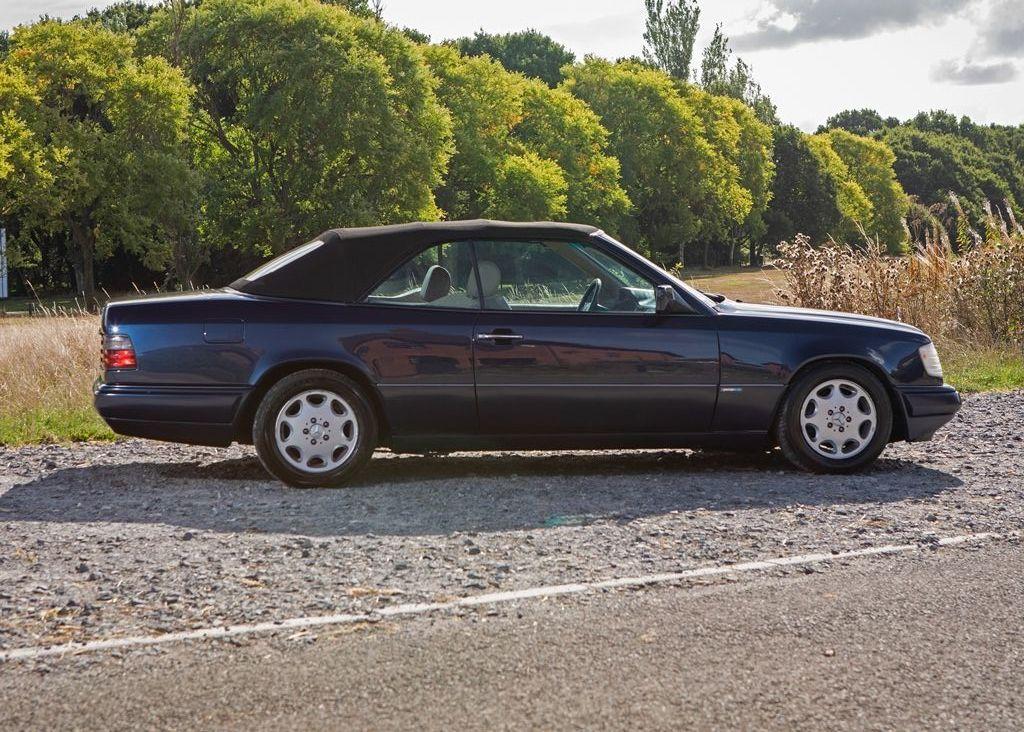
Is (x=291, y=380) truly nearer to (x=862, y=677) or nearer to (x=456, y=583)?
(x=456, y=583)

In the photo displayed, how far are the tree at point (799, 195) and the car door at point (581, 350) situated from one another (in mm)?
85084

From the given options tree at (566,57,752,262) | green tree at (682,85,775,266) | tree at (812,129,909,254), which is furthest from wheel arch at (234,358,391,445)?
tree at (812,129,909,254)

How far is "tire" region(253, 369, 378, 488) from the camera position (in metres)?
7.22

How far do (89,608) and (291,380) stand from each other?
8.32ft

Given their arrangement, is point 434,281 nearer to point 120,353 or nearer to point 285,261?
point 285,261

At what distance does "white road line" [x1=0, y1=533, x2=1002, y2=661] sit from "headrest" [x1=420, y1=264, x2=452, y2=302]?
2.68m

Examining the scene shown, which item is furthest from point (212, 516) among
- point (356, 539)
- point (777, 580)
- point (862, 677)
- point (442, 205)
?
point (442, 205)

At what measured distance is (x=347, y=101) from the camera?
4481 centimetres

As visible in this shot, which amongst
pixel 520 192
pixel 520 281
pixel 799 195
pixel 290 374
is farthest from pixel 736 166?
pixel 290 374

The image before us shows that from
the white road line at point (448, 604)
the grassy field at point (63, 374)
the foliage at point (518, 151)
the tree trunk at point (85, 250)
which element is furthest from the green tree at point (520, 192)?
the white road line at point (448, 604)

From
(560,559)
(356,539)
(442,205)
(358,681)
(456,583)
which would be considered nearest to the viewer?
(358,681)

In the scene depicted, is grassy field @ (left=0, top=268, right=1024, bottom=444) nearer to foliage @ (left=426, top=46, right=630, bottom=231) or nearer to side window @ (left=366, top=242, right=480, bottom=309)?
side window @ (left=366, top=242, right=480, bottom=309)

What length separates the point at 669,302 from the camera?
747 cm

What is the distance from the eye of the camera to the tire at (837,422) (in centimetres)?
772
